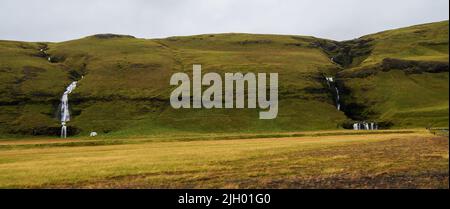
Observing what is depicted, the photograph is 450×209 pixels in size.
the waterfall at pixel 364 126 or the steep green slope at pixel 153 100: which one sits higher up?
the steep green slope at pixel 153 100

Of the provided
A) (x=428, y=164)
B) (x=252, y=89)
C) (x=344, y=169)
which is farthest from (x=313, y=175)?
(x=252, y=89)

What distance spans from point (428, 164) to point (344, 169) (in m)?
5.49

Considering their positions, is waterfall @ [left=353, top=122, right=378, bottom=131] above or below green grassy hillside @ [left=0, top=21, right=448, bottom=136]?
below

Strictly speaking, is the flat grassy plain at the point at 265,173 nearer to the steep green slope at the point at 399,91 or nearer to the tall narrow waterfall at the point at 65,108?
the tall narrow waterfall at the point at 65,108

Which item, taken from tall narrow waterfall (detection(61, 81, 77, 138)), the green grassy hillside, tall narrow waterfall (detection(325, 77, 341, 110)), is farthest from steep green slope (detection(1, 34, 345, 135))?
tall narrow waterfall (detection(325, 77, 341, 110))

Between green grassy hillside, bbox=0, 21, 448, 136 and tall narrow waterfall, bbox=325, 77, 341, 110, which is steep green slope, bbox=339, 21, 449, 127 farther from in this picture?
tall narrow waterfall, bbox=325, 77, 341, 110

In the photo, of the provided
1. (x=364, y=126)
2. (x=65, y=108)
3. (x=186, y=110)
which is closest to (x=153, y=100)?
(x=186, y=110)

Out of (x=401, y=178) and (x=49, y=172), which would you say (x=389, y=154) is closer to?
(x=401, y=178)

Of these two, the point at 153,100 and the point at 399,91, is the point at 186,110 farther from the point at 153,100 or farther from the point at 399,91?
the point at 399,91

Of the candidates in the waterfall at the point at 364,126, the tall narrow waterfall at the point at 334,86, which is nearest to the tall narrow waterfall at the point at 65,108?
the waterfall at the point at 364,126

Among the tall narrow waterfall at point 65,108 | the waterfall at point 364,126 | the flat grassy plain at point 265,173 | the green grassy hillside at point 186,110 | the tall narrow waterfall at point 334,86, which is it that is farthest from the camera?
the tall narrow waterfall at point 334,86

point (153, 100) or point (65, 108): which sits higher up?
point (153, 100)

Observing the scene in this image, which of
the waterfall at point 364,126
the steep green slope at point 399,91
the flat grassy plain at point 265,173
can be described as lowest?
the waterfall at point 364,126
